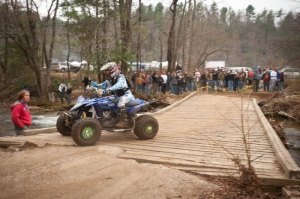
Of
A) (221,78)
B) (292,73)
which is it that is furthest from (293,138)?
(292,73)

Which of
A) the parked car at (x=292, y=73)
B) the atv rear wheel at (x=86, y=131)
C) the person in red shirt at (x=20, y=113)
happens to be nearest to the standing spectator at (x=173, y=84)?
the parked car at (x=292, y=73)

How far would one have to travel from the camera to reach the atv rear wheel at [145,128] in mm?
9109

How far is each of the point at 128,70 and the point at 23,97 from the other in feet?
57.9

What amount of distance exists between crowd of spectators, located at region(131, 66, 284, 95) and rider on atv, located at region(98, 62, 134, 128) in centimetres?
1688

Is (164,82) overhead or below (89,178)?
overhead

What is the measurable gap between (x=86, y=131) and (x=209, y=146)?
8.35 ft

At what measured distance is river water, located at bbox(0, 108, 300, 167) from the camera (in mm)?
12289

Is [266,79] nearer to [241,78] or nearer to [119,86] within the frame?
[241,78]

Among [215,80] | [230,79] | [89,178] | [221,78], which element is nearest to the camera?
[89,178]

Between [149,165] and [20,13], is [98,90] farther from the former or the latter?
[20,13]

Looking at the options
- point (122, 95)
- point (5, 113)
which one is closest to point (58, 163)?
point (122, 95)

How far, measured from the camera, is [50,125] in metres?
18.8

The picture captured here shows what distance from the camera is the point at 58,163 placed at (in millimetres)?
6832

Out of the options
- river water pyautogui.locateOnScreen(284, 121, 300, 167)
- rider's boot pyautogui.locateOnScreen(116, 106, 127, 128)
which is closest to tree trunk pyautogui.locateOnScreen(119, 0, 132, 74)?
river water pyautogui.locateOnScreen(284, 121, 300, 167)
